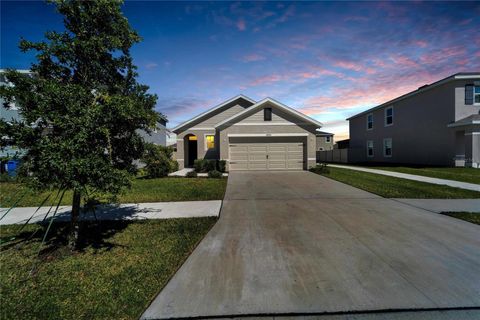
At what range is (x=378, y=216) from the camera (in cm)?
588

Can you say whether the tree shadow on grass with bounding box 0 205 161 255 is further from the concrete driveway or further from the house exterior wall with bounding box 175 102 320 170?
the house exterior wall with bounding box 175 102 320 170

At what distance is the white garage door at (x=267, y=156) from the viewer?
16.3m

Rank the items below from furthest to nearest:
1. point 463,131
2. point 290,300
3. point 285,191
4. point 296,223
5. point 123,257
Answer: point 463,131 → point 285,191 → point 296,223 → point 123,257 → point 290,300

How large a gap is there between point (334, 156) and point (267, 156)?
56.0 ft

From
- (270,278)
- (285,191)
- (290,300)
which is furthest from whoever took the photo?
(285,191)

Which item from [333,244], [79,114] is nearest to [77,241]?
[79,114]

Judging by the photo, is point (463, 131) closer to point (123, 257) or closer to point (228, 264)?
point (228, 264)

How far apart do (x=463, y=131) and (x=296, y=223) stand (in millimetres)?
19388

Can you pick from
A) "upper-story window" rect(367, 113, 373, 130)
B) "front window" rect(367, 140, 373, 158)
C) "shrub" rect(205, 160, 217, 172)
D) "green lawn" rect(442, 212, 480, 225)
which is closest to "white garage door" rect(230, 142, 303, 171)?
"shrub" rect(205, 160, 217, 172)

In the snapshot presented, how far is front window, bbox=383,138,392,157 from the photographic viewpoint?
22859mm

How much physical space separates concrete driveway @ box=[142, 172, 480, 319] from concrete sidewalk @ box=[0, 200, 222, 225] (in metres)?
1.14

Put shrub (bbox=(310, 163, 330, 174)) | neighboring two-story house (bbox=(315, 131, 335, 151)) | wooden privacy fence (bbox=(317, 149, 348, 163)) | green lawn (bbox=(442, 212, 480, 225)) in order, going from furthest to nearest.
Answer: neighboring two-story house (bbox=(315, 131, 335, 151)) → wooden privacy fence (bbox=(317, 149, 348, 163)) → shrub (bbox=(310, 163, 330, 174)) → green lawn (bbox=(442, 212, 480, 225))

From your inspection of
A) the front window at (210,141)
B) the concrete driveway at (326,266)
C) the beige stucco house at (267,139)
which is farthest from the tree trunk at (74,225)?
the front window at (210,141)

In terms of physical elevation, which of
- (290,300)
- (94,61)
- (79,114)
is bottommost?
(290,300)
